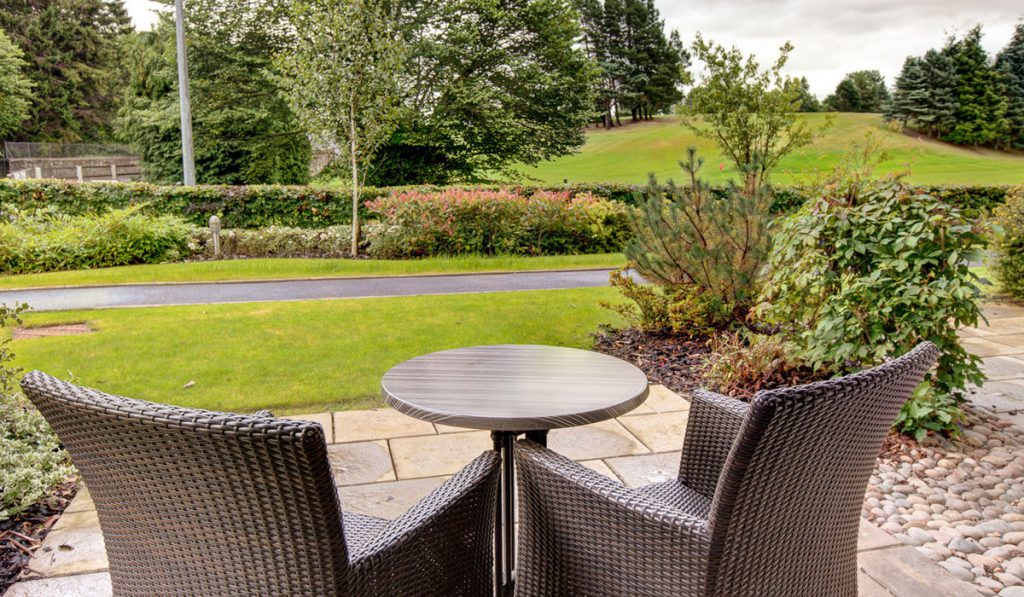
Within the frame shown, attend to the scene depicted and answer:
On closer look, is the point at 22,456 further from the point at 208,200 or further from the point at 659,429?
the point at 208,200

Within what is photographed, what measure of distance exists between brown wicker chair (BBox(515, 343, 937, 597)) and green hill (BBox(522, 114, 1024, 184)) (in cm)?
2468

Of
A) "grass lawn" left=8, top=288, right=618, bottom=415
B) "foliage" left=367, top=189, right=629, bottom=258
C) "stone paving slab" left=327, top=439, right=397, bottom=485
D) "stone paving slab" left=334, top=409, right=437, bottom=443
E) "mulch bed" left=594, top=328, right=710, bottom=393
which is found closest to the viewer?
"stone paving slab" left=327, top=439, right=397, bottom=485

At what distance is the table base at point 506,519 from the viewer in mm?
1880

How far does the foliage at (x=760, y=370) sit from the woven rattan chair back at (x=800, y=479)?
2.51 m

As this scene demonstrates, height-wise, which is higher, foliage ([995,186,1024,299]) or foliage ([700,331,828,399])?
foliage ([995,186,1024,299])

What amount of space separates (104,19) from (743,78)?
3775 cm

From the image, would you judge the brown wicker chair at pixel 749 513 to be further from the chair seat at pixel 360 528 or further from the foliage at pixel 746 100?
the foliage at pixel 746 100

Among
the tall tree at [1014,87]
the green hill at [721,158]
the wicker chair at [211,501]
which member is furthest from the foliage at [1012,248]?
the tall tree at [1014,87]

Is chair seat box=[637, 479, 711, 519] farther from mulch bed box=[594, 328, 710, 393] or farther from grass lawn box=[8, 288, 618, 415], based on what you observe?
grass lawn box=[8, 288, 618, 415]

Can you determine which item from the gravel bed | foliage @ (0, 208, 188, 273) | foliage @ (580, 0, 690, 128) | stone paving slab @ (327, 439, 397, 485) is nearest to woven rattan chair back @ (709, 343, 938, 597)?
the gravel bed

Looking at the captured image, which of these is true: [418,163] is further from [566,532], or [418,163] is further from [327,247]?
[566,532]

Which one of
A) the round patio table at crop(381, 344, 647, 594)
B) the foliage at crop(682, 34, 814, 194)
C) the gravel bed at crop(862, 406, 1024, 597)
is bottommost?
the gravel bed at crop(862, 406, 1024, 597)

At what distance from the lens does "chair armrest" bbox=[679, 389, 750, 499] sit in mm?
1887

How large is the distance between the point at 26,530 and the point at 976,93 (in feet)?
138
